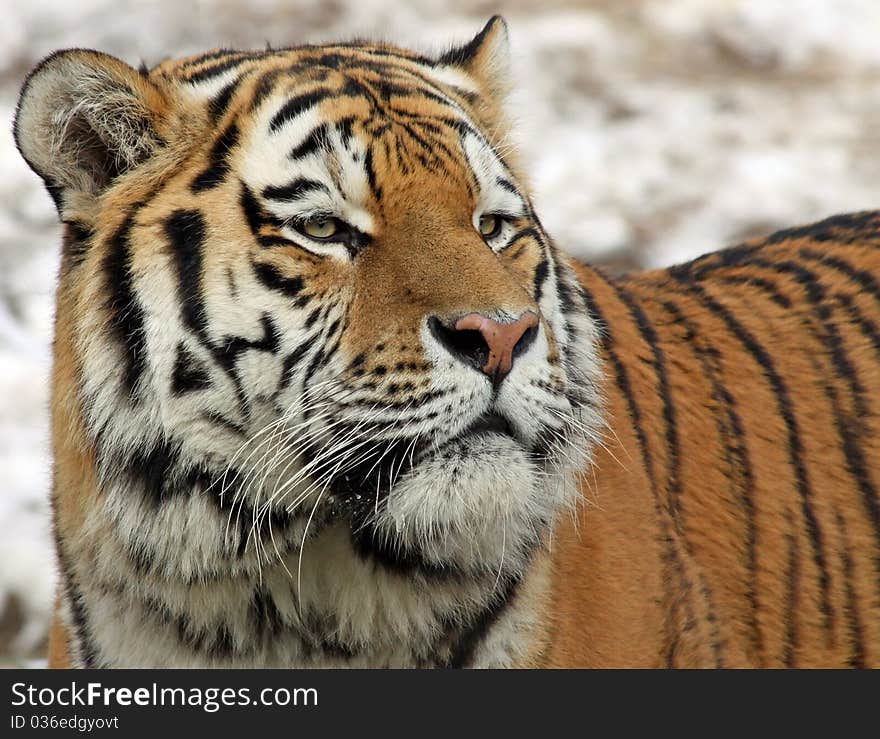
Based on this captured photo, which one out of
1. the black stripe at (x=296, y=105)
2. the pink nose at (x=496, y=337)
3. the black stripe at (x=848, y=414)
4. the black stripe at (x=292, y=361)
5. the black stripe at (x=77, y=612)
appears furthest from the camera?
the black stripe at (x=848, y=414)

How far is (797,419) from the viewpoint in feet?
7.59

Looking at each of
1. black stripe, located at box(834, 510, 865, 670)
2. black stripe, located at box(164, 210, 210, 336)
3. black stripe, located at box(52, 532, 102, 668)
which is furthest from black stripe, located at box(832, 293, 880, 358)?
black stripe, located at box(52, 532, 102, 668)

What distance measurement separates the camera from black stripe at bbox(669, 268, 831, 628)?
7.43ft

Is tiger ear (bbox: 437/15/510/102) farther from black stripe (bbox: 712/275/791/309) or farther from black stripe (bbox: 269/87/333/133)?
black stripe (bbox: 712/275/791/309)

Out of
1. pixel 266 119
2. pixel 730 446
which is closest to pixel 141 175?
pixel 266 119

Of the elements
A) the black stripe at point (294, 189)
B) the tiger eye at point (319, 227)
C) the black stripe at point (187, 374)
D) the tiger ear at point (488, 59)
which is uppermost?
the tiger ear at point (488, 59)

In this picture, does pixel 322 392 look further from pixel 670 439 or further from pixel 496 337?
pixel 670 439

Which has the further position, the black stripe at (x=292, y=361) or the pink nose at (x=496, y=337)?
the black stripe at (x=292, y=361)

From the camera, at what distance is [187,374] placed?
1.69 metres

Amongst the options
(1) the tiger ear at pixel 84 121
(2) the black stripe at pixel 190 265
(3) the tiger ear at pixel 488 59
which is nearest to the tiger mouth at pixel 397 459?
(2) the black stripe at pixel 190 265

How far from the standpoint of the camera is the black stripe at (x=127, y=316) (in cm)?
170

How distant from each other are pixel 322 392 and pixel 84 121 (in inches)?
19.7

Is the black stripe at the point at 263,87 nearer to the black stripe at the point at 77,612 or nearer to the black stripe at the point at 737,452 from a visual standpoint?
the black stripe at the point at 77,612

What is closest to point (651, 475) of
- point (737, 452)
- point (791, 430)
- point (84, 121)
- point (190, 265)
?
point (737, 452)
